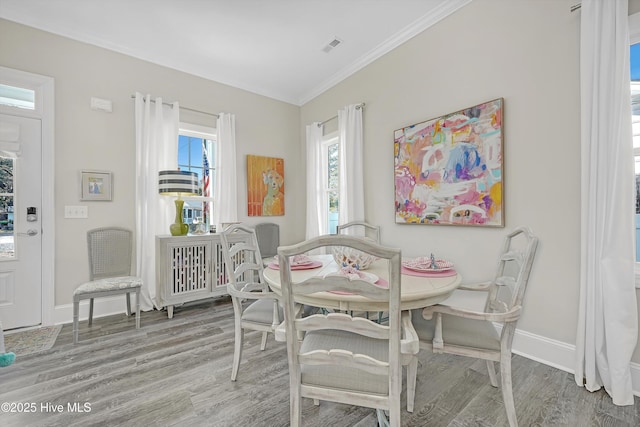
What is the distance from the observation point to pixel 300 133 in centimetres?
461

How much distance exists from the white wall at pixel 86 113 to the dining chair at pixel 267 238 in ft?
5.15

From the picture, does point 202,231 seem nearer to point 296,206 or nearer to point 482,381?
point 296,206

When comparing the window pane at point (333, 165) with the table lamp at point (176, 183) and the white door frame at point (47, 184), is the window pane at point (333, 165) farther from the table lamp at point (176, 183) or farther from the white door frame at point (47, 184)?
the white door frame at point (47, 184)

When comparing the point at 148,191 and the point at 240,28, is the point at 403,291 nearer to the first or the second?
the point at 240,28

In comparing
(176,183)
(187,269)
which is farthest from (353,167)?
(187,269)

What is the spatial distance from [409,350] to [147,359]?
2.07m

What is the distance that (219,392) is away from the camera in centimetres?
171

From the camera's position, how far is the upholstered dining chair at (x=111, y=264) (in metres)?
2.61

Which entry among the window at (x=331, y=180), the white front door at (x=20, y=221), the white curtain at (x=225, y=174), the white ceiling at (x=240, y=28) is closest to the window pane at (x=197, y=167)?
the white curtain at (x=225, y=174)

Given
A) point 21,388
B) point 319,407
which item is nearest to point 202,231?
point 21,388

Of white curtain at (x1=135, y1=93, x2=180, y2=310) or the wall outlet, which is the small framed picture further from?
white curtain at (x1=135, y1=93, x2=180, y2=310)

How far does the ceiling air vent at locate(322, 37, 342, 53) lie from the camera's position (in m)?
3.04

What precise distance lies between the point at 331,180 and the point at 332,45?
1.74 metres

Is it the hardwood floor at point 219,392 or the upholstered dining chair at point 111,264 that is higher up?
the upholstered dining chair at point 111,264
